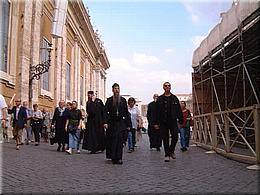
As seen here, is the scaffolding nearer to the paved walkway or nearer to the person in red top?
the person in red top

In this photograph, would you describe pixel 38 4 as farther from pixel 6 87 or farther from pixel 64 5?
pixel 6 87

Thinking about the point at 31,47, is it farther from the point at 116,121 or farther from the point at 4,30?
the point at 116,121

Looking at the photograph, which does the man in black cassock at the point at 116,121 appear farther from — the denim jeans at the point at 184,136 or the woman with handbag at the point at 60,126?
the denim jeans at the point at 184,136

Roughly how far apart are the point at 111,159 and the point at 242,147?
17.3 ft

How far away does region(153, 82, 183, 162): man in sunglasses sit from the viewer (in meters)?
9.57

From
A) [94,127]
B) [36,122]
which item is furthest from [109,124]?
[36,122]

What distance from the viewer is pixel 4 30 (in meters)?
17.4

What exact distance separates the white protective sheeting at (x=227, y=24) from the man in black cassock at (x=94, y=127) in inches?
164

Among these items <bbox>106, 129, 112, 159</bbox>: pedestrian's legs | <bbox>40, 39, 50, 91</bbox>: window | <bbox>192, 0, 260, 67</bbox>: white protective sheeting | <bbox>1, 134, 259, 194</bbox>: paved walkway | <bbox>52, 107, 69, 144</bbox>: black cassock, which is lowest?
<bbox>1, 134, 259, 194</bbox>: paved walkway

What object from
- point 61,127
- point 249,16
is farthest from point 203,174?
point 61,127

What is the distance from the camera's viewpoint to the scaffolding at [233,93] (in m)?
9.27

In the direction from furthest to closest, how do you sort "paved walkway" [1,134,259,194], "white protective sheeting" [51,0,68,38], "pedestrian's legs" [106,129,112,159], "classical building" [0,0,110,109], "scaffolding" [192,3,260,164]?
"white protective sheeting" [51,0,68,38] → "classical building" [0,0,110,109] → "pedestrian's legs" [106,129,112,159] → "scaffolding" [192,3,260,164] → "paved walkway" [1,134,259,194]

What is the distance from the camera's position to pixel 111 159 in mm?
9477

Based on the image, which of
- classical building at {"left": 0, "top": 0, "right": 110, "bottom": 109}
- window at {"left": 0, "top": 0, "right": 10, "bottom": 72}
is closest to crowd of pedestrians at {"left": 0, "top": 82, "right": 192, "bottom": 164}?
classical building at {"left": 0, "top": 0, "right": 110, "bottom": 109}
